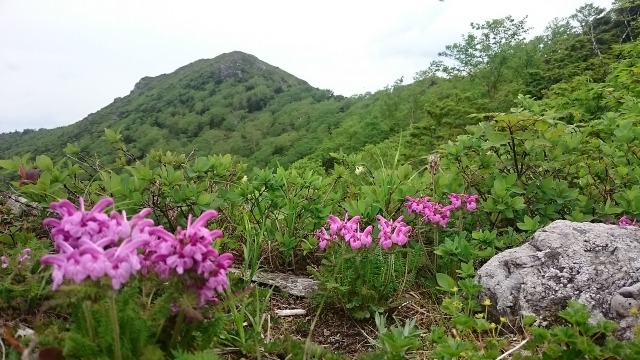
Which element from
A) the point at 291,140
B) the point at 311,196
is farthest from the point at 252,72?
the point at 311,196

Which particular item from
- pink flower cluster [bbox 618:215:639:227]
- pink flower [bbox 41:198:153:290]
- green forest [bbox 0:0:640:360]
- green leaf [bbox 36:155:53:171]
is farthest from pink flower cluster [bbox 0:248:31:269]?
pink flower cluster [bbox 618:215:639:227]

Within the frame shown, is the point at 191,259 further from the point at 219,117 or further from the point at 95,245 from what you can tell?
the point at 219,117

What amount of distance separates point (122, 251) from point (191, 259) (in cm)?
20

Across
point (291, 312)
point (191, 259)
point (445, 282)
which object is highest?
point (191, 259)

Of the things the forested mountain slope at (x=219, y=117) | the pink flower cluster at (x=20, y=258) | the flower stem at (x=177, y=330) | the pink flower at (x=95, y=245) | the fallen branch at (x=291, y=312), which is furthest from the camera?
the forested mountain slope at (x=219, y=117)

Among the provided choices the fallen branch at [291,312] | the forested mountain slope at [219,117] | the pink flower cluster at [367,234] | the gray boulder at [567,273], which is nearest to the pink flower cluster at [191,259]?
the pink flower cluster at [367,234]

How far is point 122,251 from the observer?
1411mm

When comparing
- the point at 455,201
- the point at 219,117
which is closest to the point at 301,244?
the point at 455,201

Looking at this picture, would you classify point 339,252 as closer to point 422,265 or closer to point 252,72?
point 422,265

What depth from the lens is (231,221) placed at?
4.07 m

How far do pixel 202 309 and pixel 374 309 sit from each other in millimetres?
1459

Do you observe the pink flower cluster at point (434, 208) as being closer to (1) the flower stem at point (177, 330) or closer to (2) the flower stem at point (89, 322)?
(1) the flower stem at point (177, 330)

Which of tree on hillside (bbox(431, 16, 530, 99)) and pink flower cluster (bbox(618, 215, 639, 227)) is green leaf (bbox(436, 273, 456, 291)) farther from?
tree on hillside (bbox(431, 16, 530, 99))

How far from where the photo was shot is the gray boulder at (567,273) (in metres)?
2.57
